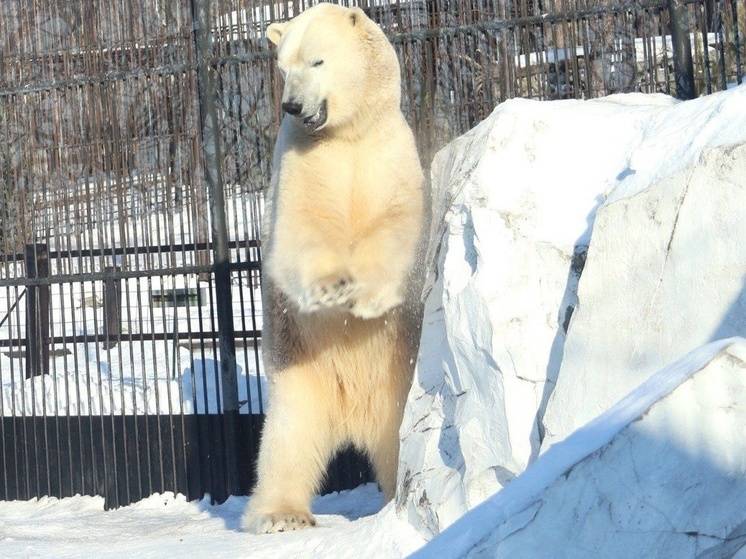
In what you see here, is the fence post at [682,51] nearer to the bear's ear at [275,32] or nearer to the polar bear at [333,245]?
the polar bear at [333,245]

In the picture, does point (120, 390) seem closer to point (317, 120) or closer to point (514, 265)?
point (317, 120)

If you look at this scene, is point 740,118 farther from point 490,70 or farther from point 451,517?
point 490,70

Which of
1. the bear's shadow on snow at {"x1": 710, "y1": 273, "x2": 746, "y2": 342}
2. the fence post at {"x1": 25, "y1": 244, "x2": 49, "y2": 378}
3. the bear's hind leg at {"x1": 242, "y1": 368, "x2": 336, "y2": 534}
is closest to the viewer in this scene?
the bear's shadow on snow at {"x1": 710, "y1": 273, "x2": 746, "y2": 342}

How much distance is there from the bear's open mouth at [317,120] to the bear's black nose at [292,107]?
68 millimetres

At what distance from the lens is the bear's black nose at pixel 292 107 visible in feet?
14.6

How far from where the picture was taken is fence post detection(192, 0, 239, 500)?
5812 millimetres

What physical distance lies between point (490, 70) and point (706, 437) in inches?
137

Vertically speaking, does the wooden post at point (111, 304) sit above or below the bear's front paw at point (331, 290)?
below

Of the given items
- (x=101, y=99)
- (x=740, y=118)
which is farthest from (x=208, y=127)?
(x=740, y=118)

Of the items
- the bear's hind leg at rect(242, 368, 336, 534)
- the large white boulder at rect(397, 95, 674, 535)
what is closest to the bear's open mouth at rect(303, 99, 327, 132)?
the large white boulder at rect(397, 95, 674, 535)

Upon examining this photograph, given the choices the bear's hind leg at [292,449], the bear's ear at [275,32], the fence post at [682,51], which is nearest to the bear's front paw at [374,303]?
the bear's hind leg at [292,449]

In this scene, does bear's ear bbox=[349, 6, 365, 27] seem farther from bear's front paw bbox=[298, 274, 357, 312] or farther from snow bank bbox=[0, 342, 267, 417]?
snow bank bbox=[0, 342, 267, 417]

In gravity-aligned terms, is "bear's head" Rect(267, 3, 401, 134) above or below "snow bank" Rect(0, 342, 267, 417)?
above

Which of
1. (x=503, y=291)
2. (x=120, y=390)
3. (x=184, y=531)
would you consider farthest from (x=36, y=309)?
(x=503, y=291)
